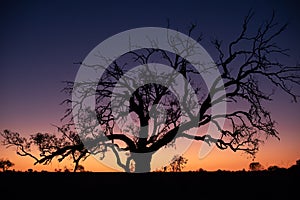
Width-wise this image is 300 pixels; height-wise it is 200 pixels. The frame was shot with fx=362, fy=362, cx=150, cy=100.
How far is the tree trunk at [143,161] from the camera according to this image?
18.6m

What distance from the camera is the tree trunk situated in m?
18.6

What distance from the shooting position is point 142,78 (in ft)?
63.8

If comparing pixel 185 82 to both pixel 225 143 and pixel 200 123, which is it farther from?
pixel 225 143

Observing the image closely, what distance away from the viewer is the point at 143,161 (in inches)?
742
